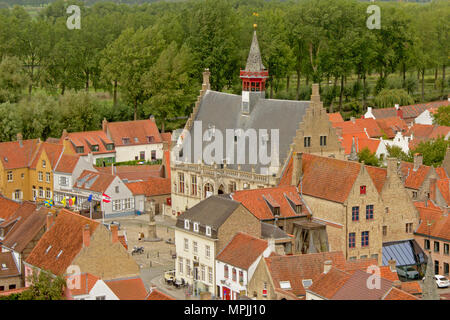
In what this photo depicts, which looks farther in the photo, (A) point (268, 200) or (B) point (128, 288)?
(A) point (268, 200)

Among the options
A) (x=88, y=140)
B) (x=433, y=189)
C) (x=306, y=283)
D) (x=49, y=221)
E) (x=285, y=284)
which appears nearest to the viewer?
(x=285, y=284)

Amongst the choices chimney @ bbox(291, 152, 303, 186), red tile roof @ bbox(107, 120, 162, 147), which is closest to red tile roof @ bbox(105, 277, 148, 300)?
chimney @ bbox(291, 152, 303, 186)

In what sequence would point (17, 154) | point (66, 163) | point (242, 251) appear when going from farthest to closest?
point (17, 154)
point (66, 163)
point (242, 251)

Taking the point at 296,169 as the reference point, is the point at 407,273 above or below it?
below

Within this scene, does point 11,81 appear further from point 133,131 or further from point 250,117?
point 250,117

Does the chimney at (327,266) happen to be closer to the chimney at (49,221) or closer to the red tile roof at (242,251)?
the red tile roof at (242,251)

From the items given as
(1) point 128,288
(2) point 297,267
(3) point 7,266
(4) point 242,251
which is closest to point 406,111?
(4) point 242,251
